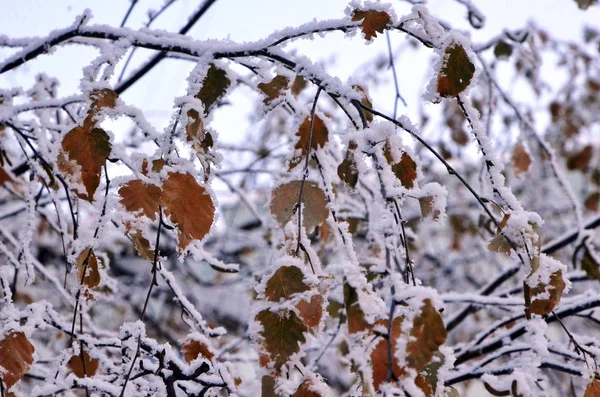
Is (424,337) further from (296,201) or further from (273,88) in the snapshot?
(273,88)

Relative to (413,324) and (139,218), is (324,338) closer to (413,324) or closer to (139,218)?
(139,218)

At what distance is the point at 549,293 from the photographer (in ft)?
2.02

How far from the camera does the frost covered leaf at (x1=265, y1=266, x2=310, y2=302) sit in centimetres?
59

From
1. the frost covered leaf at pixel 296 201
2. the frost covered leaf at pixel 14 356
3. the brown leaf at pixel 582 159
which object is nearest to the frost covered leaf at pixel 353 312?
the frost covered leaf at pixel 296 201

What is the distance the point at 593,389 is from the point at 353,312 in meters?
0.41

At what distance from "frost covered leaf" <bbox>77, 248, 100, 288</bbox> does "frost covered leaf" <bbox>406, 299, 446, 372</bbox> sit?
44cm

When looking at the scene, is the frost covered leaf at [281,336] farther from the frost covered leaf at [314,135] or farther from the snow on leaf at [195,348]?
the snow on leaf at [195,348]

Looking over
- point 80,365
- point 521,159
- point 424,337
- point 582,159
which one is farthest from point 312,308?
point 582,159

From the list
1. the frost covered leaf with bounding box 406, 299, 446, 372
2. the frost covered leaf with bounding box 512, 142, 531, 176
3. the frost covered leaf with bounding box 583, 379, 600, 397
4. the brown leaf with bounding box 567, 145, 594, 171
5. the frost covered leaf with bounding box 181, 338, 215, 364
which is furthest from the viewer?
the brown leaf with bounding box 567, 145, 594, 171

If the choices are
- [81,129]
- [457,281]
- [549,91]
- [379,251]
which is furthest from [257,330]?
[549,91]

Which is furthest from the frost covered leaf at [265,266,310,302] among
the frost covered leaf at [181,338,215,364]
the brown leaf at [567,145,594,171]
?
the brown leaf at [567,145,594,171]

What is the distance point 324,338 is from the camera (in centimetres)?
151

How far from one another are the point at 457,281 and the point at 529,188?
3.02ft

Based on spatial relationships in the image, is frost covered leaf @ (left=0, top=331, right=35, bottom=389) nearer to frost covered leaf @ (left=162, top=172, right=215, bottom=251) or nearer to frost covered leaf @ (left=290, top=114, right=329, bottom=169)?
frost covered leaf @ (left=162, top=172, right=215, bottom=251)
